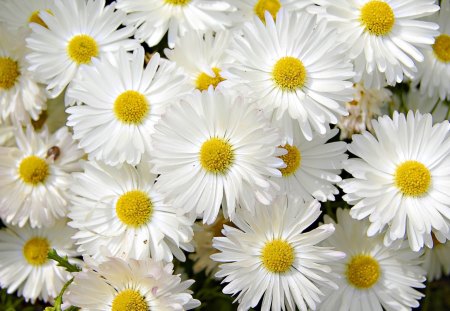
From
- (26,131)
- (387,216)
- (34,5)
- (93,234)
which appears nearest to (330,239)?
(387,216)

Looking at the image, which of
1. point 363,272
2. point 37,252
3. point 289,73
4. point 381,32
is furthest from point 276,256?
Answer: point 37,252

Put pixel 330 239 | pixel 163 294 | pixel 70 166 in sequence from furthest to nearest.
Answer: pixel 70 166, pixel 330 239, pixel 163 294

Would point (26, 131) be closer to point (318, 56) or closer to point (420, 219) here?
point (318, 56)

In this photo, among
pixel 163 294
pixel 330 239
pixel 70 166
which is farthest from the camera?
pixel 70 166

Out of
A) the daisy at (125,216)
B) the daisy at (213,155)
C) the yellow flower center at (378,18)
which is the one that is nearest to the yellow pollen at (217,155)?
the daisy at (213,155)

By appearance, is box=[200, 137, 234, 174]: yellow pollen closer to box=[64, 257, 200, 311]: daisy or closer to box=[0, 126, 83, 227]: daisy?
box=[64, 257, 200, 311]: daisy

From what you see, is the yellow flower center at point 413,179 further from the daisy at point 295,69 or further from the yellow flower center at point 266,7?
the yellow flower center at point 266,7

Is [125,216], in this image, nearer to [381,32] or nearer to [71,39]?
[71,39]
